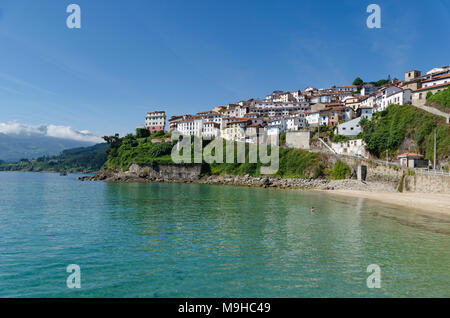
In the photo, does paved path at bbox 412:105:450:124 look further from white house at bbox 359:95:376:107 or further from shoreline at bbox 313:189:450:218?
white house at bbox 359:95:376:107

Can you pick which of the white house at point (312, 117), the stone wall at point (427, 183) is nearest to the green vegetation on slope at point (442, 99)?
the stone wall at point (427, 183)

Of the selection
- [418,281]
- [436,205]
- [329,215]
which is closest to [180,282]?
[418,281]

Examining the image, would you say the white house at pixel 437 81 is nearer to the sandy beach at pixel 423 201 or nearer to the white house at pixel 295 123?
the white house at pixel 295 123

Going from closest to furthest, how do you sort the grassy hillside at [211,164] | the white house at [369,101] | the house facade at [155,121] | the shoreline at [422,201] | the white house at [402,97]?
the shoreline at [422,201], the white house at [402,97], the grassy hillside at [211,164], the white house at [369,101], the house facade at [155,121]

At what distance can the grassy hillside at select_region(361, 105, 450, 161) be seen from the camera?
48.0 metres

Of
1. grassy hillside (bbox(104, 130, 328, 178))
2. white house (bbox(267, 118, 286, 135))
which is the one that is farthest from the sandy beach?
white house (bbox(267, 118, 286, 135))

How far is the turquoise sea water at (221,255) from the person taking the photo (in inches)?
442

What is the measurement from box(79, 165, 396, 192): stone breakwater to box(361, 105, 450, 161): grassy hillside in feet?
30.6

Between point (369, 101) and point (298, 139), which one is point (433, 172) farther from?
point (369, 101)

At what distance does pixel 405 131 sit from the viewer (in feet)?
182

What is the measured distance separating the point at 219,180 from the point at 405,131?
5034 cm

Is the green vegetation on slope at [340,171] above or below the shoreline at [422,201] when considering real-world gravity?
above

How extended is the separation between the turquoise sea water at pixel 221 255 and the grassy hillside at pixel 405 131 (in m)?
30.0
